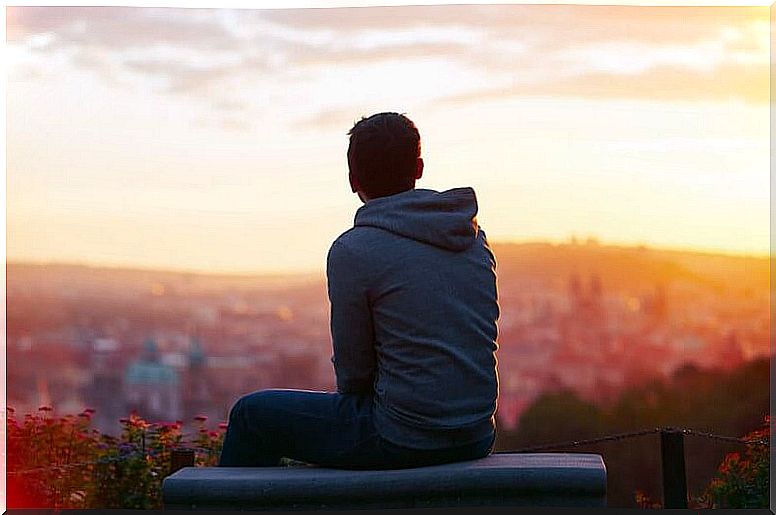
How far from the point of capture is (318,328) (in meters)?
4.16

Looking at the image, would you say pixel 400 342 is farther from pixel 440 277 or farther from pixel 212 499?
pixel 212 499

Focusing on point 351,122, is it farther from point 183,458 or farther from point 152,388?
point 183,458

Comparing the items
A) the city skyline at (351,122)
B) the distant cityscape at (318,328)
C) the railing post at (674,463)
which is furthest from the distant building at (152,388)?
the railing post at (674,463)

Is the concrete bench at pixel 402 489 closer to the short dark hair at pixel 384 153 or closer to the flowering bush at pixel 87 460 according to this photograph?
the short dark hair at pixel 384 153

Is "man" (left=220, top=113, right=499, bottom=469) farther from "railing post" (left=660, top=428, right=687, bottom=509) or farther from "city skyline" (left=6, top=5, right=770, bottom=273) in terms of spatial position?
"city skyline" (left=6, top=5, right=770, bottom=273)

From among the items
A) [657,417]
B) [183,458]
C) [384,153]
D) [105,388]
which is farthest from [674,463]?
[105,388]

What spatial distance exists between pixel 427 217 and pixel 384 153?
0.17m

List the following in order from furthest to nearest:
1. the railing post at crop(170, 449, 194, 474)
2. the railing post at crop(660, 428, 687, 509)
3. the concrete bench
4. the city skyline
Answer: the city skyline → the railing post at crop(660, 428, 687, 509) → the railing post at crop(170, 449, 194, 474) → the concrete bench

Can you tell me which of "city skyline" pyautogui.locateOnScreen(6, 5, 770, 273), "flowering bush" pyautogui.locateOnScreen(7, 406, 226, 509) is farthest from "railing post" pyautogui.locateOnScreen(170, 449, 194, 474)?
"city skyline" pyautogui.locateOnScreen(6, 5, 770, 273)

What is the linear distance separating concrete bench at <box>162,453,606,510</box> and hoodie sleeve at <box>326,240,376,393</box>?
0.77 ft

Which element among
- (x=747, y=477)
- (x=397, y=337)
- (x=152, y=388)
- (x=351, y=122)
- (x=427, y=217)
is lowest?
(x=747, y=477)

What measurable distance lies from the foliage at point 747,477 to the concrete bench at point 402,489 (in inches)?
78.4

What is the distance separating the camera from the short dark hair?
246cm

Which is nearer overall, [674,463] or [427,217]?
[427,217]
